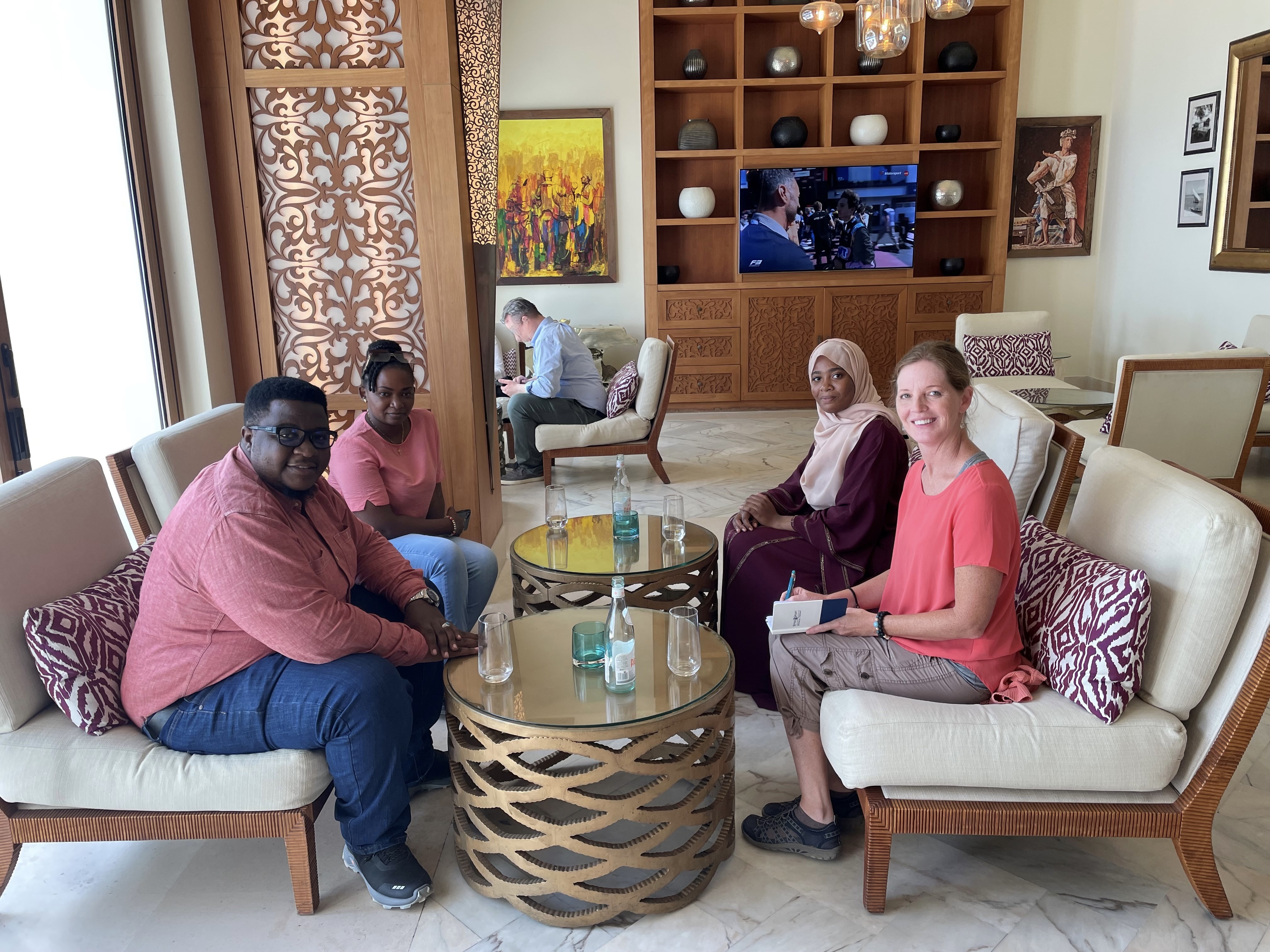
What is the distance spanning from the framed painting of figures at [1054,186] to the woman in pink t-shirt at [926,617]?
19.9ft

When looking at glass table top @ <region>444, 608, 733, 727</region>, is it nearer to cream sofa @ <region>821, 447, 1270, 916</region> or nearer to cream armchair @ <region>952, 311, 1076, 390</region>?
cream sofa @ <region>821, 447, 1270, 916</region>

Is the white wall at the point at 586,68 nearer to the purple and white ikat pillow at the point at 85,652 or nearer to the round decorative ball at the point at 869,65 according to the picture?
the round decorative ball at the point at 869,65

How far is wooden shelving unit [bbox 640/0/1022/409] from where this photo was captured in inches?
275

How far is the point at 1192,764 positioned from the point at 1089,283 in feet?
22.2

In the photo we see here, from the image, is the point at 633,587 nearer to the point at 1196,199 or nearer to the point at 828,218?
the point at 828,218

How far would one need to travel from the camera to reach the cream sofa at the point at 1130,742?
5.75 feet

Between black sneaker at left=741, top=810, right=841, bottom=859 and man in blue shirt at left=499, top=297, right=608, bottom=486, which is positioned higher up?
man in blue shirt at left=499, top=297, right=608, bottom=486

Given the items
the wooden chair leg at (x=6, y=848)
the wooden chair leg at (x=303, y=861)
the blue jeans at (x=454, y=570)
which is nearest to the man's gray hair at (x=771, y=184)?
the blue jeans at (x=454, y=570)

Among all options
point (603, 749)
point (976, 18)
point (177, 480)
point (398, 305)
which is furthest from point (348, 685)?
point (976, 18)

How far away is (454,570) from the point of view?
2.83 meters

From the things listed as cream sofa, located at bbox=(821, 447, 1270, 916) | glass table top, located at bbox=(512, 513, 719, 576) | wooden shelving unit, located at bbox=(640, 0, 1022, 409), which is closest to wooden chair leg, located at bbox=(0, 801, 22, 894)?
glass table top, located at bbox=(512, 513, 719, 576)

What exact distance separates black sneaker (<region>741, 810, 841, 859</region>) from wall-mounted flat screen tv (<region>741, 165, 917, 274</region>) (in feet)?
18.5

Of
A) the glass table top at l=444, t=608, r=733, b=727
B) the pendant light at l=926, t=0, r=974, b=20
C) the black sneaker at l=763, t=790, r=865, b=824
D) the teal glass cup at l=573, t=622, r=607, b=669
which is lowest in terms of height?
the black sneaker at l=763, t=790, r=865, b=824

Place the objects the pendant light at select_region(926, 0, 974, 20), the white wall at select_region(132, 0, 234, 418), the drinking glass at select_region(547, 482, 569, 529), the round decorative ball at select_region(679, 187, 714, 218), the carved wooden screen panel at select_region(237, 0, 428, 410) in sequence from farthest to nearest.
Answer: the round decorative ball at select_region(679, 187, 714, 218), the pendant light at select_region(926, 0, 974, 20), the carved wooden screen panel at select_region(237, 0, 428, 410), the white wall at select_region(132, 0, 234, 418), the drinking glass at select_region(547, 482, 569, 529)
